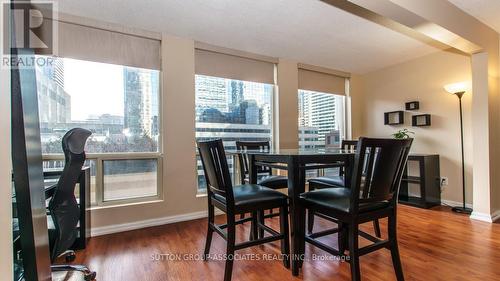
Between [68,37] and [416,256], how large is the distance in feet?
12.2

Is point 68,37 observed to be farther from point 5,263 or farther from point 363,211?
point 363,211

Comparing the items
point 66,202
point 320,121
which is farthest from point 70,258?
point 320,121

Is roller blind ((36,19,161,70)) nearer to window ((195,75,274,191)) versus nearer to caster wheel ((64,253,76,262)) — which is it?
window ((195,75,274,191))

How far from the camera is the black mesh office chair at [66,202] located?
126 cm

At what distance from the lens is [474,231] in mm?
2395

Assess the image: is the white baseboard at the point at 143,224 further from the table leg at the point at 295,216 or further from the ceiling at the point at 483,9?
the ceiling at the point at 483,9

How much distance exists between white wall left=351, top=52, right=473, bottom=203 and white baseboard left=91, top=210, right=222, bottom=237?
3406 millimetres

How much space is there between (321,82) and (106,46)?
3.17 metres

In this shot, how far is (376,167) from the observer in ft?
4.50

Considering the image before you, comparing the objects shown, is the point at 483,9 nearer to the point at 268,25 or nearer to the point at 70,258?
the point at 268,25

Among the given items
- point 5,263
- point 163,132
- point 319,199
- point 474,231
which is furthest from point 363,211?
point 163,132

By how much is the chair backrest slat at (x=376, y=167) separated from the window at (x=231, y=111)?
7.13 feet

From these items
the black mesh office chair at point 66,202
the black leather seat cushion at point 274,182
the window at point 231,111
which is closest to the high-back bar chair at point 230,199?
the black leather seat cushion at point 274,182

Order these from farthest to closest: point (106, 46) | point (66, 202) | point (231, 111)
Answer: point (231, 111), point (106, 46), point (66, 202)
